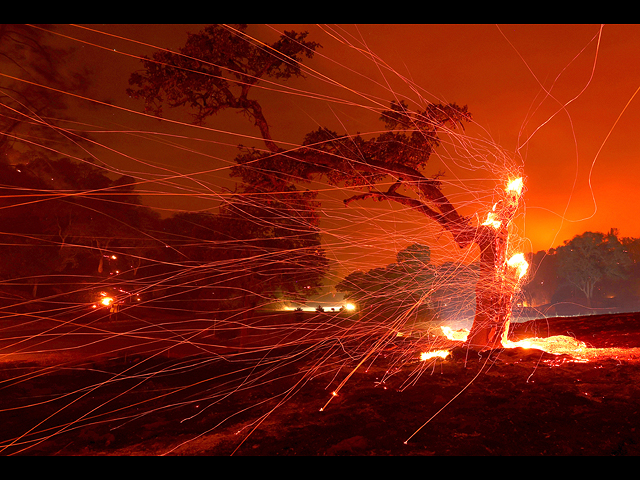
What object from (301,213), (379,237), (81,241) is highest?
(81,241)

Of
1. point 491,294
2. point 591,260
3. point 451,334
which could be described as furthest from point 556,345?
point 591,260

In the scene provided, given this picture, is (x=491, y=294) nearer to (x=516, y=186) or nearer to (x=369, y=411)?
(x=516, y=186)

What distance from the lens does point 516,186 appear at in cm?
651

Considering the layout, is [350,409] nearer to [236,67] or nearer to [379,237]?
[379,237]

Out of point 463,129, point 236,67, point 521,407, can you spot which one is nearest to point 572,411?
point 521,407

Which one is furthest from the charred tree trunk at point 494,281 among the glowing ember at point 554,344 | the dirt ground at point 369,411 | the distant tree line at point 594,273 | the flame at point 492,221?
the distant tree line at point 594,273

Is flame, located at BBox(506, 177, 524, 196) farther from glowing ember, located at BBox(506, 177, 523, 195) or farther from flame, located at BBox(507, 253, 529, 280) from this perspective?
flame, located at BBox(507, 253, 529, 280)

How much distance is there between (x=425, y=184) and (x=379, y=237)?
Result: 2.32m

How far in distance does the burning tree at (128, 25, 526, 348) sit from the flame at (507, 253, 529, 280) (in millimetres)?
20

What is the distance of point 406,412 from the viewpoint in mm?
3783

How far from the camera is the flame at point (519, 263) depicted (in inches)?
279

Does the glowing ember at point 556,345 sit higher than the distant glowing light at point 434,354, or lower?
higher

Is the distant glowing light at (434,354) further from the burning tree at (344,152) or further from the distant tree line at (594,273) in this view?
the distant tree line at (594,273)

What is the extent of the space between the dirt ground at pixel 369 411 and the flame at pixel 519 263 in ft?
5.73
